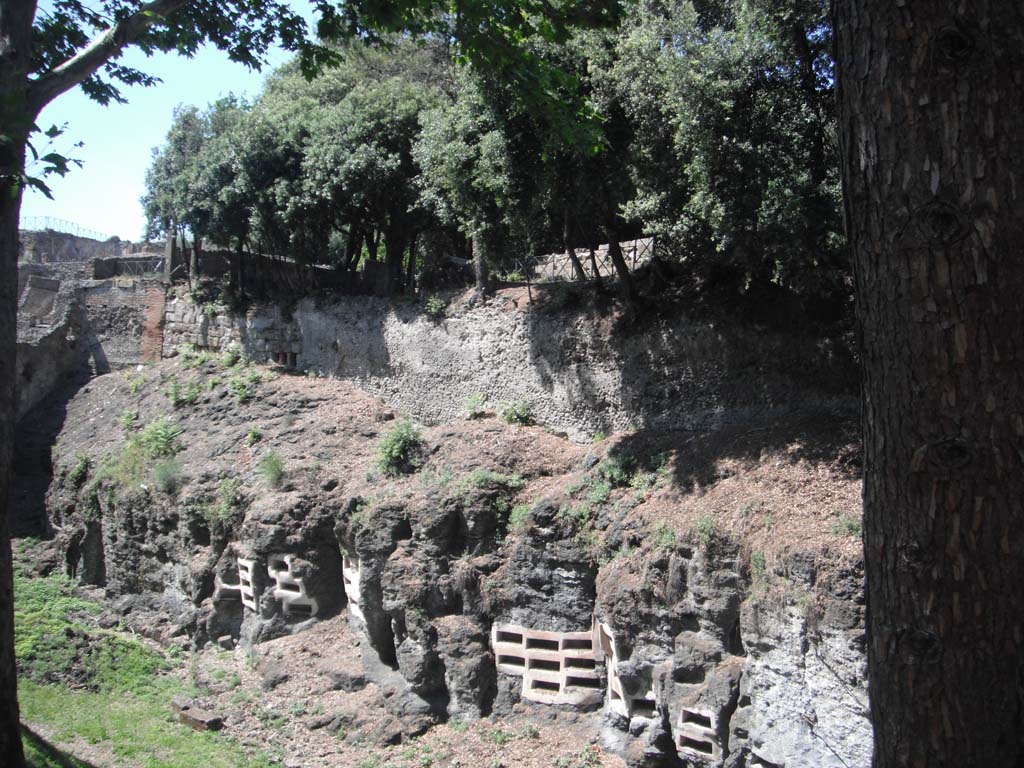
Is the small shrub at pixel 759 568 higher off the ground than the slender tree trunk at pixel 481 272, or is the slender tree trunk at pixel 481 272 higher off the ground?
the slender tree trunk at pixel 481 272

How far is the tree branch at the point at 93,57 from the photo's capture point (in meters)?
7.14

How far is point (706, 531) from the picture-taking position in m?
11.4

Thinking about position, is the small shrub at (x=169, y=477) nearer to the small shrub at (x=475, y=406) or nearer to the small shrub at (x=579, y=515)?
the small shrub at (x=475, y=406)

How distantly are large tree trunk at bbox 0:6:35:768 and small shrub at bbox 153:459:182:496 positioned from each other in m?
11.8

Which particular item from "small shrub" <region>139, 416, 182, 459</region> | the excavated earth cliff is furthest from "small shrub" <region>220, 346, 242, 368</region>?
"small shrub" <region>139, 416, 182, 459</region>

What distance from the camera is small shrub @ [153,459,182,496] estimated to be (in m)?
18.6

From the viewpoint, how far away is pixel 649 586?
38.5ft

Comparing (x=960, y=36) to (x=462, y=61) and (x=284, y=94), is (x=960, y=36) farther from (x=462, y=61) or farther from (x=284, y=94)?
(x=284, y=94)

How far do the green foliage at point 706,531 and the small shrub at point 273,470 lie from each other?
8.77 m

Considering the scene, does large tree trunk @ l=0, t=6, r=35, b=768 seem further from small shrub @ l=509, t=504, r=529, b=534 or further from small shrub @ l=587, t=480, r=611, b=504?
small shrub @ l=587, t=480, r=611, b=504

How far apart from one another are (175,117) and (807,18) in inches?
930

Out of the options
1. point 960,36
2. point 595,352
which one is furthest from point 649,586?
point 960,36

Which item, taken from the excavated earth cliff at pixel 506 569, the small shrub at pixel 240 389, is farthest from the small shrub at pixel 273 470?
the small shrub at pixel 240 389

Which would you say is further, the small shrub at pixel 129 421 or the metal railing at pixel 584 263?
the small shrub at pixel 129 421
